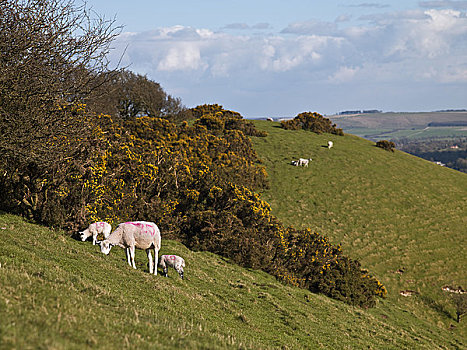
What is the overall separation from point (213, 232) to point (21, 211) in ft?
42.7

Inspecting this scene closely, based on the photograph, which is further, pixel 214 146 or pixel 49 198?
pixel 214 146

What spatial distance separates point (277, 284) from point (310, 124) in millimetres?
57817

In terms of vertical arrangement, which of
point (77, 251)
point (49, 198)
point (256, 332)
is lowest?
point (256, 332)

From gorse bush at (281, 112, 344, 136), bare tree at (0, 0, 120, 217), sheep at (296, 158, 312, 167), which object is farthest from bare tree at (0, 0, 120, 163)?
gorse bush at (281, 112, 344, 136)

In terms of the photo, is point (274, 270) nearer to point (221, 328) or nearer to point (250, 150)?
point (221, 328)

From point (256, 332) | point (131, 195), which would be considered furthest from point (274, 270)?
point (256, 332)

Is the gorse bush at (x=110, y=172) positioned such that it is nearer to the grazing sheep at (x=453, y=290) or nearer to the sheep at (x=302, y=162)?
the grazing sheep at (x=453, y=290)

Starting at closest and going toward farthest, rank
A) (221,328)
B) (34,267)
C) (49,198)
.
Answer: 1. (34,267)
2. (221,328)
3. (49,198)

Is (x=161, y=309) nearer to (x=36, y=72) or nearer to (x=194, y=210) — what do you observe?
(x=36, y=72)

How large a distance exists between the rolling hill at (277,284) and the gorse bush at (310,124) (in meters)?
16.8

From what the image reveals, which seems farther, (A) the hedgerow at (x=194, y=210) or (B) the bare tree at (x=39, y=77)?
(A) the hedgerow at (x=194, y=210)

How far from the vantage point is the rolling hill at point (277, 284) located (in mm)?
9211

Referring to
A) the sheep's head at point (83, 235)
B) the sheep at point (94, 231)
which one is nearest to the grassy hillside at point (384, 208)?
the sheep at point (94, 231)

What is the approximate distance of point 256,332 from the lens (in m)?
15.6
